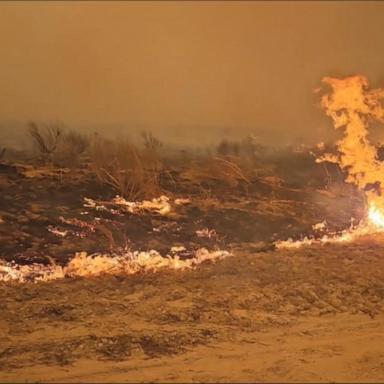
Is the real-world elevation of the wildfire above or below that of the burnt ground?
above

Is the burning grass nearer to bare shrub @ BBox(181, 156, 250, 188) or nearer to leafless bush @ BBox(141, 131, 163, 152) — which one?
bare shrub @ BBox(181, 156, 250, 188)

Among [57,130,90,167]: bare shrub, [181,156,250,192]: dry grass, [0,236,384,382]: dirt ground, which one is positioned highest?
[57,130,90,167]: bare shrub

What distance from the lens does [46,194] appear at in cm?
1106

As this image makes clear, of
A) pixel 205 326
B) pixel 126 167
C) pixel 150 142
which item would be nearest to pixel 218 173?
pixel 150 142

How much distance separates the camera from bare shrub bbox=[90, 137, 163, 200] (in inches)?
453

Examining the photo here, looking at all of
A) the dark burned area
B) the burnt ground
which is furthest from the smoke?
the burnt ground

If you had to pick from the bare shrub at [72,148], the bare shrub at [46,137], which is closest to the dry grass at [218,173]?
the bare shrub at [72,148]

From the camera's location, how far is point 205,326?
19.2ft

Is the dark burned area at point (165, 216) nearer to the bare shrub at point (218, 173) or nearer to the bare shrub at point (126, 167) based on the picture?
the bare shrub at point (218, 173)

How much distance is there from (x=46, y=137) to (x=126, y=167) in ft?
11.2

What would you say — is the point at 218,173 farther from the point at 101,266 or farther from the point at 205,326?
the point at 205,326

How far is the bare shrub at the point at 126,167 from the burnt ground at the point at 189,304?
507mm

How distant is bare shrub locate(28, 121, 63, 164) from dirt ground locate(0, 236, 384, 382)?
711 cm

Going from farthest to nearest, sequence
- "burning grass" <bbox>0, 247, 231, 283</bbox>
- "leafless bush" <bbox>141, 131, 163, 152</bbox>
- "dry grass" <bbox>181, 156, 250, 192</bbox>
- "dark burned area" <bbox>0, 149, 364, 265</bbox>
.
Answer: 1. "leafless bush" <bbox>141, 131, 163, 152</bbox>
2. "dry grass" <bbox>181, 156, 250, 192</bbox>
3. "dark burned area" <bbox>0, 149, 364, 265</bbox>
4. "burning grass" <bbox>0, 247, 231, 283</bbox>
